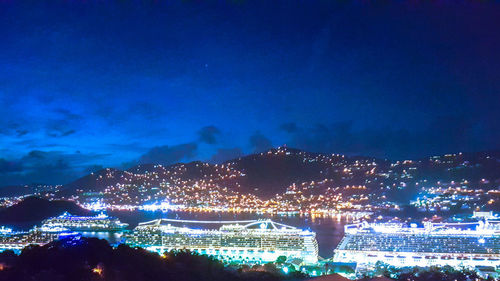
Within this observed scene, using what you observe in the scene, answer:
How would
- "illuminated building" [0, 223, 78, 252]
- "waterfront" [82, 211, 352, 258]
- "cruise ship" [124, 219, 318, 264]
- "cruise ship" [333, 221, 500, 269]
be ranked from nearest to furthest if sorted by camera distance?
1. "cruise ship" [333, 221, 500, 269]
2. "cruise ship" [124, 219, 318, 264]
3. "waterfront" [82, 211, 352, 258]
4. "illuminated building" [0, 223, 78, 252]

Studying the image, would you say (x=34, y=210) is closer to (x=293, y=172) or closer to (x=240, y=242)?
(x=240, y=242)

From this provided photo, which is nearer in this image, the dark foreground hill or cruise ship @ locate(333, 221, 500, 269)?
cruise ship @ locate(333, 221, 500, 269)

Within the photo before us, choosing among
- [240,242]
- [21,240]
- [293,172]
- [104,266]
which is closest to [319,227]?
[240,242]

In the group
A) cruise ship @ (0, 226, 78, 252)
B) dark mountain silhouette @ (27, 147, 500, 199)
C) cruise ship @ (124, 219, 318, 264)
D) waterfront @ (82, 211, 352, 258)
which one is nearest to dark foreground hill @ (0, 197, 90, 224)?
waterfront @ (82, 211, 352, 258)

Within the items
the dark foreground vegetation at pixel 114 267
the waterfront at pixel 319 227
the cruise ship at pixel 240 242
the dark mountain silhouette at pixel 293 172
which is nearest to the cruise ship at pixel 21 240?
the waterfront at pixel 319 227

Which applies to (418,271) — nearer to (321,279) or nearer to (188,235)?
(321,279)

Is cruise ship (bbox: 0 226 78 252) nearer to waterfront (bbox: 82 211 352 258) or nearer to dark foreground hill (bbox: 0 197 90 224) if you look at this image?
waterfront (bbox: 82 211 352 258)
